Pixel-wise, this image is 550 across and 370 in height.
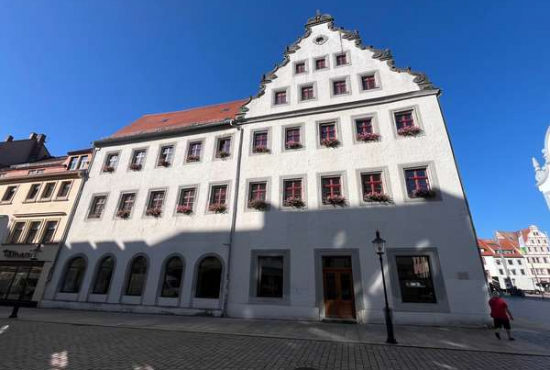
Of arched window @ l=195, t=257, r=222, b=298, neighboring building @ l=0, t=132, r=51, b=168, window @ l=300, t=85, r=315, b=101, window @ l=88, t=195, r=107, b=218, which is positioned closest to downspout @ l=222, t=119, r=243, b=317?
arched window @ l=195, t=257, r=222, b=298

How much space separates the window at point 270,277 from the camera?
12.9 m

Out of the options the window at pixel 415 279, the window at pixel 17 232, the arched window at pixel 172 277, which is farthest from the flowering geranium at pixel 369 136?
the window at pixel 17 232

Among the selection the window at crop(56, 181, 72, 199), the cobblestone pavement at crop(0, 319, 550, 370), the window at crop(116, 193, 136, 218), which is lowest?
the cobblestone pavement at crop(0, 319, 550, 370)

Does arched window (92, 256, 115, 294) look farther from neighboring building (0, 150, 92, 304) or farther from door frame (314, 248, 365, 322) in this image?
door frame (314, 248, 365, 322)

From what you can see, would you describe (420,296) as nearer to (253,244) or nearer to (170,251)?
(253,244)

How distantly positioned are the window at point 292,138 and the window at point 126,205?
1120 cm

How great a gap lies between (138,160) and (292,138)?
11935mm

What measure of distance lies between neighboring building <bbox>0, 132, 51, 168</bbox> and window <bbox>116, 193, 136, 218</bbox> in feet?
64.0

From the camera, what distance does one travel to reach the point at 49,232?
18281 mm

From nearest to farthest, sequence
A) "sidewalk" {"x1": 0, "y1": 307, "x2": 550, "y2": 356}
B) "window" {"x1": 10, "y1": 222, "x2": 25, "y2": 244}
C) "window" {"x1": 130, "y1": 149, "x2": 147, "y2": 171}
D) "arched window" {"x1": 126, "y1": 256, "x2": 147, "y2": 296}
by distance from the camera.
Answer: "sidewalk" {"x1": 0, "y1": 307, "x2": 550, "y2": 356} → "arched window" {"x1": 126, "y1": 256, "x2": 147, "y2": 296} → "window" {"x1": 130, "y1": 149, "x2": 147, "y2": 171} → "window" {"x1": 10, "y1": 222, "x2": 25, "y2": 244}

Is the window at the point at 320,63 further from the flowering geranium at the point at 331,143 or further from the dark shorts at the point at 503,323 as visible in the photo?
the dark shorts at the point at 503,323

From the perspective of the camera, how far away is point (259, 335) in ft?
29.3

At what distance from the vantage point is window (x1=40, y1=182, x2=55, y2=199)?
20125mm

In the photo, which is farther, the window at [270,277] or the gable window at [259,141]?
the gable window at [259,141]
